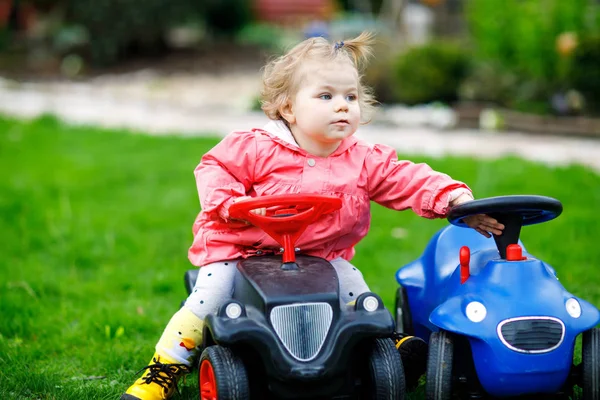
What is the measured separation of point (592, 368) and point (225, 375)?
3.72ft

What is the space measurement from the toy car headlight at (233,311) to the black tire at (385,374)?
1.45 ft

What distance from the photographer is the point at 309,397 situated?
258 centimetres

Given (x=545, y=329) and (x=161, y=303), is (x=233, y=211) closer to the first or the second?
(x=545, y=329)

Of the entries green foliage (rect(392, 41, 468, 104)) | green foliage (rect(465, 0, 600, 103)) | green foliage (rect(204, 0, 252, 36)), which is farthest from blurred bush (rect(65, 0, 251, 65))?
green foliage (rect(465, 0, 600, 103))

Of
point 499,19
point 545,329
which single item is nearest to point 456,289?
point 545,329

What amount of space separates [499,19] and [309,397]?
23.9 feet

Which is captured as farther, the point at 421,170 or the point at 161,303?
the point at 161,303

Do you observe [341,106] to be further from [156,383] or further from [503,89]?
[503,89]

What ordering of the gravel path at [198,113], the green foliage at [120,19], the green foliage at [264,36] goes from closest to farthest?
the gravel path at [198,113] → the green foliage at [120,19] → the green foliage at [264,36]

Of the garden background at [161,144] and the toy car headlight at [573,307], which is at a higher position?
the toy car headlight at [573,307]

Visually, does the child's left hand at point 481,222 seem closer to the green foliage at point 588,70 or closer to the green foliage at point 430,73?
the green foliage at point 588,70

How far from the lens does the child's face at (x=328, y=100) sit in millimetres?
2932

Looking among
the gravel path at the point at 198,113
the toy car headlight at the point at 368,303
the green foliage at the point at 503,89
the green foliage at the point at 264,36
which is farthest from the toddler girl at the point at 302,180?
the green foliage at the point at 264,36

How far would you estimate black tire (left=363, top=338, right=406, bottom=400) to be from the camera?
2.63 meters
